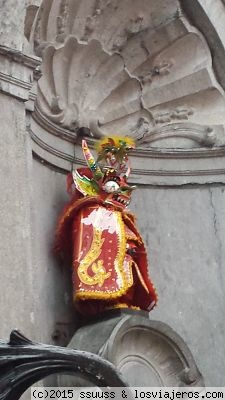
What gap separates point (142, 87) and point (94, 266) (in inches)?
76.6

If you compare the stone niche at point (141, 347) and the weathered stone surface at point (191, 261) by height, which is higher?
the weathered stone surface at point (191, 261)

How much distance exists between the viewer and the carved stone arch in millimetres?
6242

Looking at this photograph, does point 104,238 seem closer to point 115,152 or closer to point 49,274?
point 49,274

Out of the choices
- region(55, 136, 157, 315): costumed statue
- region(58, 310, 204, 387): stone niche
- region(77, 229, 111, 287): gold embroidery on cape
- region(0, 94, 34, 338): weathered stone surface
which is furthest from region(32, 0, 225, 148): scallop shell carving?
region(58, 310, 204, 387): stone niche

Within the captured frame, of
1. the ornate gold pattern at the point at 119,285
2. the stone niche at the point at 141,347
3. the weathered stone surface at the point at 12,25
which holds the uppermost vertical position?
the weathered stone surface at the point at 12,25

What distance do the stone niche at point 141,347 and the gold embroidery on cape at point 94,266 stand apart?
0.23 meters

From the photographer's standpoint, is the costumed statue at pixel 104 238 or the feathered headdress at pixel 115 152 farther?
the feathered headdress at pixel 115 152

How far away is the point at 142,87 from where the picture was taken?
22.2ft

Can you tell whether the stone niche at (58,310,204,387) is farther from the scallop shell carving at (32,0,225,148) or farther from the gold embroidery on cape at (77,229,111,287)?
the scallop shell carving at (32,0,225,148)

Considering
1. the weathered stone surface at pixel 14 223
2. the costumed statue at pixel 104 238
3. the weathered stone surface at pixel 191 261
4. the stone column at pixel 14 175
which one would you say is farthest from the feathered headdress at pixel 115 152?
the weathered stone surface at pixel 14 223

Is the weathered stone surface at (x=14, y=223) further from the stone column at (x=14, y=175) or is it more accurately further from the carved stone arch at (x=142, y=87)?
the carved stone arch at (x=142, y=87)

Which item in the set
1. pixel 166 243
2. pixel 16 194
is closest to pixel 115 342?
pixel 16 194

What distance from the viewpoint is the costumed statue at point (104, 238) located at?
536cm

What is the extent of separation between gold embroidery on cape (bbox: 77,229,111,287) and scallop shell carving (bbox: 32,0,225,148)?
1.05 m
